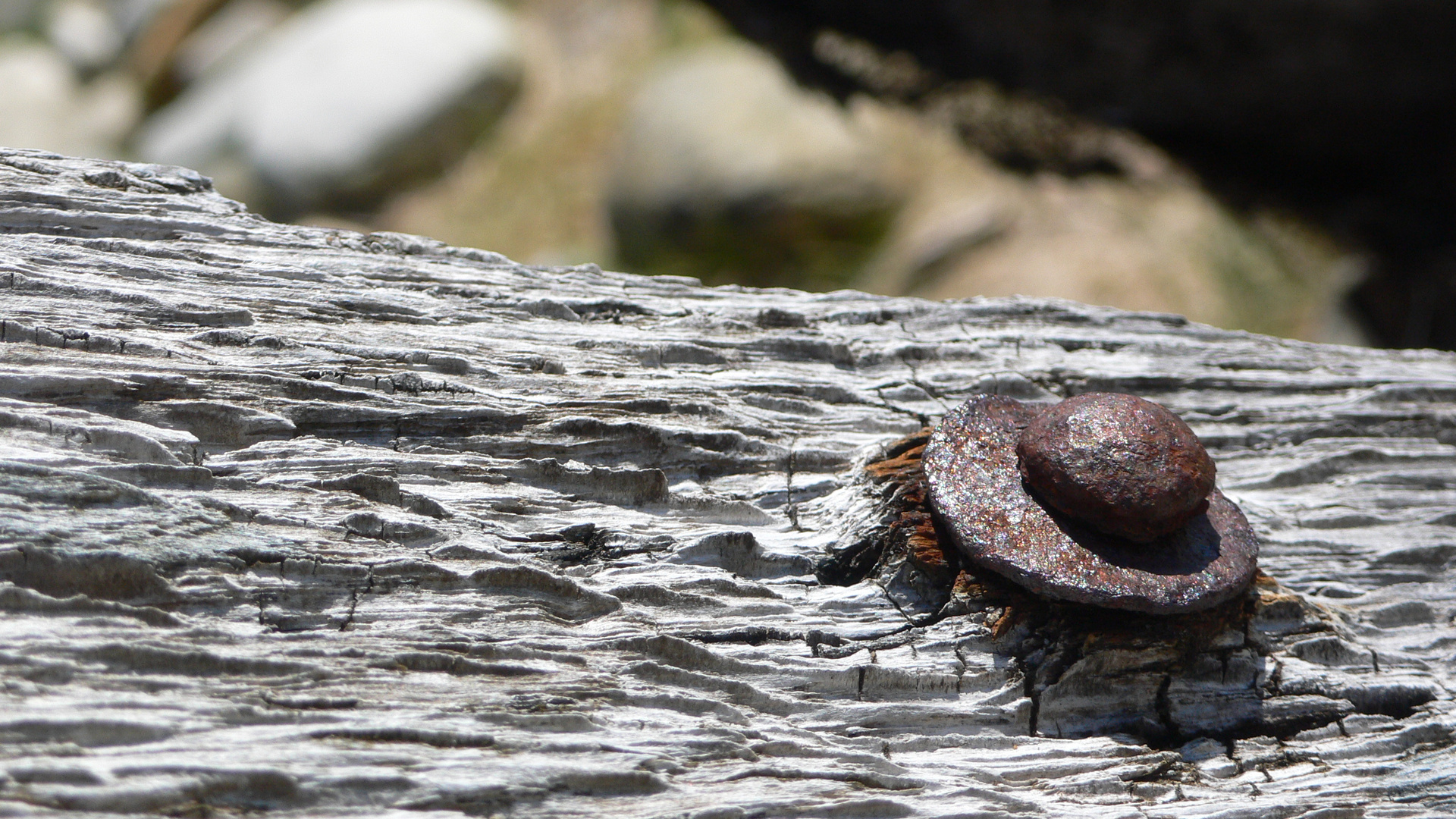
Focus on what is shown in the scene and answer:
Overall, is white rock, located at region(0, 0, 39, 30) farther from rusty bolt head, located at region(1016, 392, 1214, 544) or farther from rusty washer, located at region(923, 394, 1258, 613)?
rusty bolt head, located at region(1016, 392, 1214, 544)

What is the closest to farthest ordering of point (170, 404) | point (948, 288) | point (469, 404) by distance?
point (170, 404) → point (469, 404) → point (948, 288)

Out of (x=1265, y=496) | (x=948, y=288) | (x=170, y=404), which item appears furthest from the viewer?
(x=948, y=288)

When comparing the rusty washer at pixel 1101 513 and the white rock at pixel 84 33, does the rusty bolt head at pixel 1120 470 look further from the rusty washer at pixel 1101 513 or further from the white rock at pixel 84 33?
the white rock at pixel 84 33

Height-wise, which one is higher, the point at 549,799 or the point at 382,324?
the point at 382,324

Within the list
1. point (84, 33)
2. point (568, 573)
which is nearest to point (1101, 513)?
point (568, 573)

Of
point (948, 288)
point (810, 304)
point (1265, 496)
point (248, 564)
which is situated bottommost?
point (248, 564)

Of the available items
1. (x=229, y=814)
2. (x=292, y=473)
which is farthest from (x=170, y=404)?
(x=229, y=814)

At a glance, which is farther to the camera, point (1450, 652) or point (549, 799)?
point (1450, 652)

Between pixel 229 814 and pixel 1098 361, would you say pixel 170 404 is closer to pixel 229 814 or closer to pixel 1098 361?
pixel 229 814
